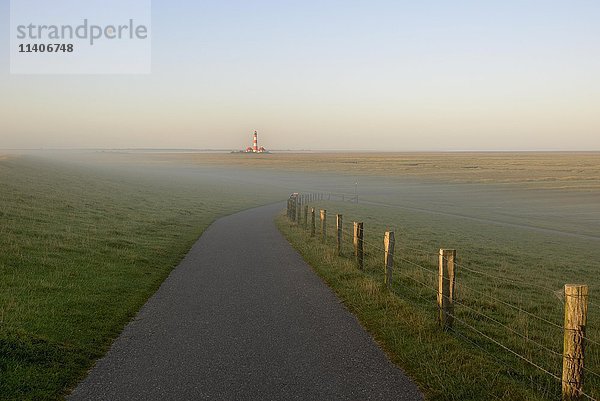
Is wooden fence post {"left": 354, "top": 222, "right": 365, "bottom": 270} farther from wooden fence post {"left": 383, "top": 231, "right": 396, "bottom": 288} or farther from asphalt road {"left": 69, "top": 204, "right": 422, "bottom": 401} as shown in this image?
wooden fence post {"left": 383, "top": 231, "right": 396, "bottom": 288}

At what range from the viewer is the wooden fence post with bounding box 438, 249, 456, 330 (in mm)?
8852

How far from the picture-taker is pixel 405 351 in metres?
7.52

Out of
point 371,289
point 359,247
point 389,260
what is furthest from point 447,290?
point 359,247

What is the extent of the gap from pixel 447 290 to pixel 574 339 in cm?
315

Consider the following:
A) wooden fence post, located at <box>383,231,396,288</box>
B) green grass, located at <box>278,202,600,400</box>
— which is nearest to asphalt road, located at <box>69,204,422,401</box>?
green grass, located at <box>278,202,600,400</box>

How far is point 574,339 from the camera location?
583 cm

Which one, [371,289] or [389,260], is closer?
[371,289]

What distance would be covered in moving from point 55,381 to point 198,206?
37870 mm

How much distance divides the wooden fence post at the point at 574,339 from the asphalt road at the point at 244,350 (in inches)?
72.9

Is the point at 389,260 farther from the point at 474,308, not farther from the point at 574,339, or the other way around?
the point at 574,339

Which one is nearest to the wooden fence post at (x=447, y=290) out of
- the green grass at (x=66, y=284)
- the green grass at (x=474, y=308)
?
the green grass at (x=474, y=308)

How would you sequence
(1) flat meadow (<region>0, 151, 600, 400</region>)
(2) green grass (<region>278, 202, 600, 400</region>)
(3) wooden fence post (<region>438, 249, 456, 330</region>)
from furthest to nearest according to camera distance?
(3) wooden fence post (<region>438, 249, 456, 330</region>), (1) flat meadow (<region>0, 151, 600, 400</region>), (2) green grass (<region>278, 202, 600, 400</region>)

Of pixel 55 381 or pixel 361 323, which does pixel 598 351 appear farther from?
pixel 55 381

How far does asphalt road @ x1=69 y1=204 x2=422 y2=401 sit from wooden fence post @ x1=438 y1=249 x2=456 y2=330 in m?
1.54
